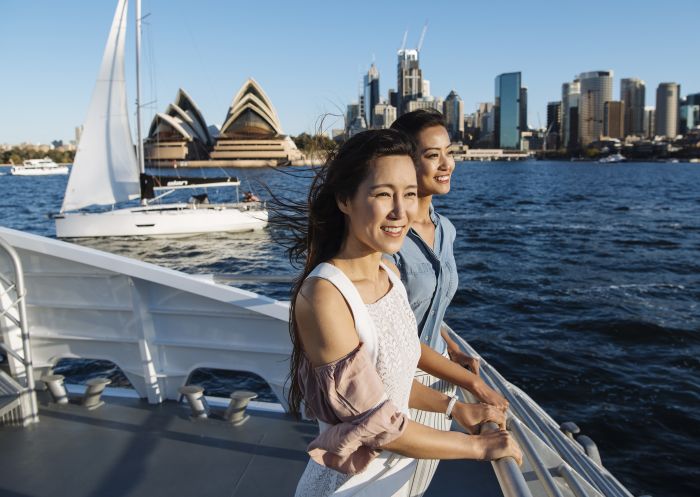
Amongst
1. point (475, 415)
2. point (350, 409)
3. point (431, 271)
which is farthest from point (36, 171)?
point (350, 409)

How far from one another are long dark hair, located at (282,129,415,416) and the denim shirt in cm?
34

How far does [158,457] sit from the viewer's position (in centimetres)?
242

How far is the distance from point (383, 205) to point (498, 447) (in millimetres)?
534

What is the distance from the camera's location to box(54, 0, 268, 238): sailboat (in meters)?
19.5

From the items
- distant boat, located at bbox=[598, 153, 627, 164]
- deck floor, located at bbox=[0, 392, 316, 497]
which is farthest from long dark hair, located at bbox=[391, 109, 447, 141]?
distant boat, located at bbox=[598, 153, 627, 164]

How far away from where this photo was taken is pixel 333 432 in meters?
1.07

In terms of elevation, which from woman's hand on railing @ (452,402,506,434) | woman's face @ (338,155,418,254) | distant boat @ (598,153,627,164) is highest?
woman's face @ (338,155,418,254)

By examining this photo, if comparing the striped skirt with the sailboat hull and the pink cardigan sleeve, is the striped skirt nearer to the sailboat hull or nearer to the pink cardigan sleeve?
the pink cardigan sleeve

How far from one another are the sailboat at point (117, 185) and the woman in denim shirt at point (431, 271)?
18186 mm

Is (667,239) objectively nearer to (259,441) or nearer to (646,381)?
(646,381)

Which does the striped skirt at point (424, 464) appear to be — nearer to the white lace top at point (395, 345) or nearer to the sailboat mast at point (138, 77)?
the white lace top at point (395, 345)

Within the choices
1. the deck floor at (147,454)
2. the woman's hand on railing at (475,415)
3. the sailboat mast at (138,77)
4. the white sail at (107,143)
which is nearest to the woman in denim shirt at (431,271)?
the woman's hand on railing at (475,415)

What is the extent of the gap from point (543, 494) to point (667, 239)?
1839 cm

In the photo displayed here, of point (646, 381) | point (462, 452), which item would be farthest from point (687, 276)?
point (462, 452)
